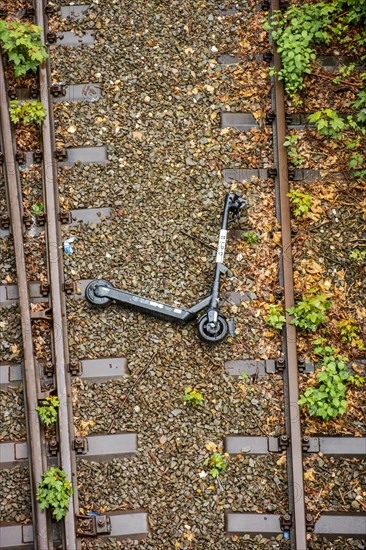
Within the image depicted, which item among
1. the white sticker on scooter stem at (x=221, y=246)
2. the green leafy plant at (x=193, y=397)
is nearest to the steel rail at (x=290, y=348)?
the white sticker on scooter stem at (x=221, y=246)

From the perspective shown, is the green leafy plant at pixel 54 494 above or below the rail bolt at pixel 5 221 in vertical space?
below

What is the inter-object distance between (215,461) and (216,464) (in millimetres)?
32

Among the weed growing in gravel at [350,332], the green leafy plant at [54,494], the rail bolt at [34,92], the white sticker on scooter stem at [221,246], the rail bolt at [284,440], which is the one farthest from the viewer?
the rail bolt at [34,92]

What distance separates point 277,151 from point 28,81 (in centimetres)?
307

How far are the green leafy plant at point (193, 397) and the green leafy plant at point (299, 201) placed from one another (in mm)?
2301

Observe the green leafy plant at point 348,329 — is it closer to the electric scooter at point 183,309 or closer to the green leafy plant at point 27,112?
the electric scooter at point 183,309

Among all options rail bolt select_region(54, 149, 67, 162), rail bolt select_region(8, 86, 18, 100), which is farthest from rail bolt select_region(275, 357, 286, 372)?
rail bolt select_region(8, 86, 18, 100)

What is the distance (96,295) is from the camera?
7.47 m

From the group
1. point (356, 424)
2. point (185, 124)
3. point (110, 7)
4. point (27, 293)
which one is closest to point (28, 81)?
point (110, 7)

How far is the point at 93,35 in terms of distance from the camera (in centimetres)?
818

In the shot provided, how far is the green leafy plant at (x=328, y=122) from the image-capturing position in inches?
307

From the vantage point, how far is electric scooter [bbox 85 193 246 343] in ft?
24.2

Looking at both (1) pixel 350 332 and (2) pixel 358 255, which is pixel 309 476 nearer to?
(1) pixel 350 332

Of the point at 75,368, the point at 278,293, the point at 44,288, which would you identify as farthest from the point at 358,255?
the point at 44,288
